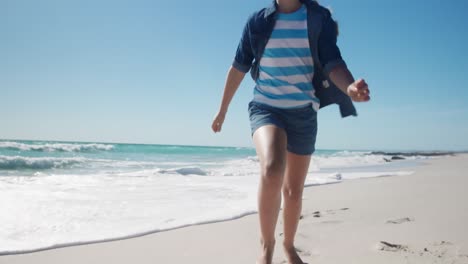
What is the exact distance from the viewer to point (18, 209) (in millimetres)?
3783

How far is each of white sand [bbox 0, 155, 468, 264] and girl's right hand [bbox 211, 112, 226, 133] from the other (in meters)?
0.87

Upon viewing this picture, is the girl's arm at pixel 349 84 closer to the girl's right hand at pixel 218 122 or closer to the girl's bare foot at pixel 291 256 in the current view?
the girl's right hand at pixel 218 122

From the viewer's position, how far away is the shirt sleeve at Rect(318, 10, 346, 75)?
2.22 m

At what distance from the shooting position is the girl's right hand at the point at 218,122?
8.39ft

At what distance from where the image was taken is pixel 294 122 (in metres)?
2.35

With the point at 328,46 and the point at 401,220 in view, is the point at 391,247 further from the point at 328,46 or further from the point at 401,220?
the point at 328,46

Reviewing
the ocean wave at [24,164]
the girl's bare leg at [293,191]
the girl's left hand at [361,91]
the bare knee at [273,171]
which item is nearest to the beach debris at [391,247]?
the girl's bare leg at [293,191]

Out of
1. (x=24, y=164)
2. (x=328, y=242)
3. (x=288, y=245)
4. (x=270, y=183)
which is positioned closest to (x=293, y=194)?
(x=288, y=245)

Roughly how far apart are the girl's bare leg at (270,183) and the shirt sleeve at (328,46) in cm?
52

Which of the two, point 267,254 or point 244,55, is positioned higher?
point 244,55

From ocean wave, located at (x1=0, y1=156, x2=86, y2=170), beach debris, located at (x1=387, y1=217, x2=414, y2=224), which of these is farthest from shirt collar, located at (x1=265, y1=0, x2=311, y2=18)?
ocean wave, located at (x1=0, y1=156, x2=86, y2=170)

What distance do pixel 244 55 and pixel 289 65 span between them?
349 mm

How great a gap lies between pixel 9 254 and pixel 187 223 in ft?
4.71

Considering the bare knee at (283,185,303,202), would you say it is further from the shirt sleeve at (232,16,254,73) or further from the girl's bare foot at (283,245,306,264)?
the shirt sleeve at (232,16,254,73)
